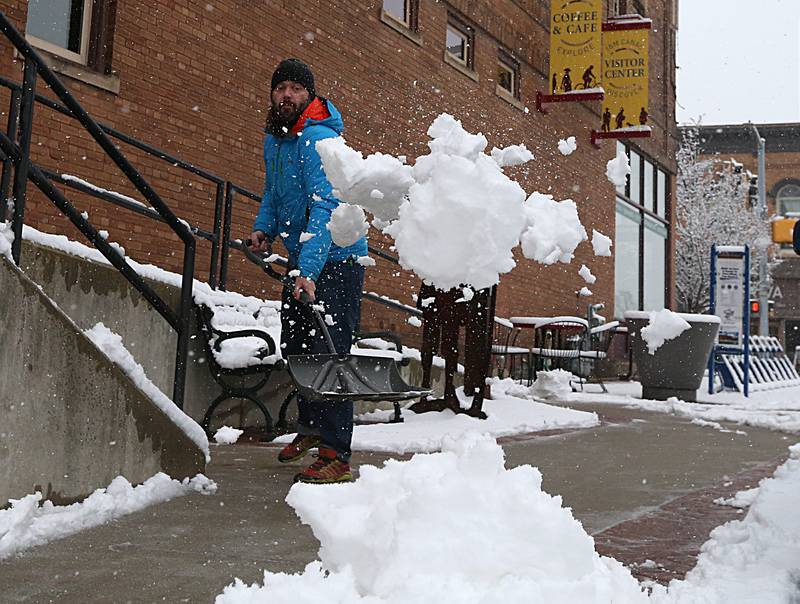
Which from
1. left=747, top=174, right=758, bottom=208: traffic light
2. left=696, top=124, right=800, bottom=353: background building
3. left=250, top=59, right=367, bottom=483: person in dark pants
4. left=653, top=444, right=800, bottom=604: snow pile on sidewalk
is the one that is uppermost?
left=696, top=124, right=800, bottom=353: background building

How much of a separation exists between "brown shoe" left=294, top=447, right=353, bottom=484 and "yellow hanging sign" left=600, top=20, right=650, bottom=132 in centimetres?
1448

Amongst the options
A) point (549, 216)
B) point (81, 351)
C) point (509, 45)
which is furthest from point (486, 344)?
point (509, 45)

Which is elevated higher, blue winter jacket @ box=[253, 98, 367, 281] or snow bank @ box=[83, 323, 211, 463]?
blue winter jacket @ box=[253, 98, 367, 281]

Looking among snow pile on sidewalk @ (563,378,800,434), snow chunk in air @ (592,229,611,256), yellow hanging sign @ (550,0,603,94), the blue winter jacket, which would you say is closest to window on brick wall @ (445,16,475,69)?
yellow hanging sign @ (550,0,603,94)

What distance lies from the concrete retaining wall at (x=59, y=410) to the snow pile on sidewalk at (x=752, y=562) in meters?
2.10

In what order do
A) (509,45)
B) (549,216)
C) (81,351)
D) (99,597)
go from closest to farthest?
(99,597)
(81,351)
(549,216)
(509,45)

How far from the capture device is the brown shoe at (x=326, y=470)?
3.83 m

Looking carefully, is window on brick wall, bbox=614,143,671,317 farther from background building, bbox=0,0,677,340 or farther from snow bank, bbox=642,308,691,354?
snow bank, bbox=642,308,691,354

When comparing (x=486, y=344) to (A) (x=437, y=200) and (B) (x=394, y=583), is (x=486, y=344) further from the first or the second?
(B) (x=394, y=583)

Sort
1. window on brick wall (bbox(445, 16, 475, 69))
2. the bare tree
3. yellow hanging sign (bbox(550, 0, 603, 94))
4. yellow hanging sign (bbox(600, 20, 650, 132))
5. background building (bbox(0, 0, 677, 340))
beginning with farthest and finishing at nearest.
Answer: the bare tree
yellow hanging sign (bbox(600, 20, 650, 132))
yellow hanging sign (bbox(550, 0, 603, 94))
window on brick wall (bbox(445, 16, 475, 69))
background building (bbox(0, 0, 677, 340))

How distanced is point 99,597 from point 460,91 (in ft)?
37.3

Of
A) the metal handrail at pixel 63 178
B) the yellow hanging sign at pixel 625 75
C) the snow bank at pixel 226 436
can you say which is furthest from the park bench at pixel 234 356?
the yellow hanging sign at pixel 625 75

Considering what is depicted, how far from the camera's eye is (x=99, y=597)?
88.5 inches

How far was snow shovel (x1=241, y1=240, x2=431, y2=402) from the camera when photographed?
3574 mm
